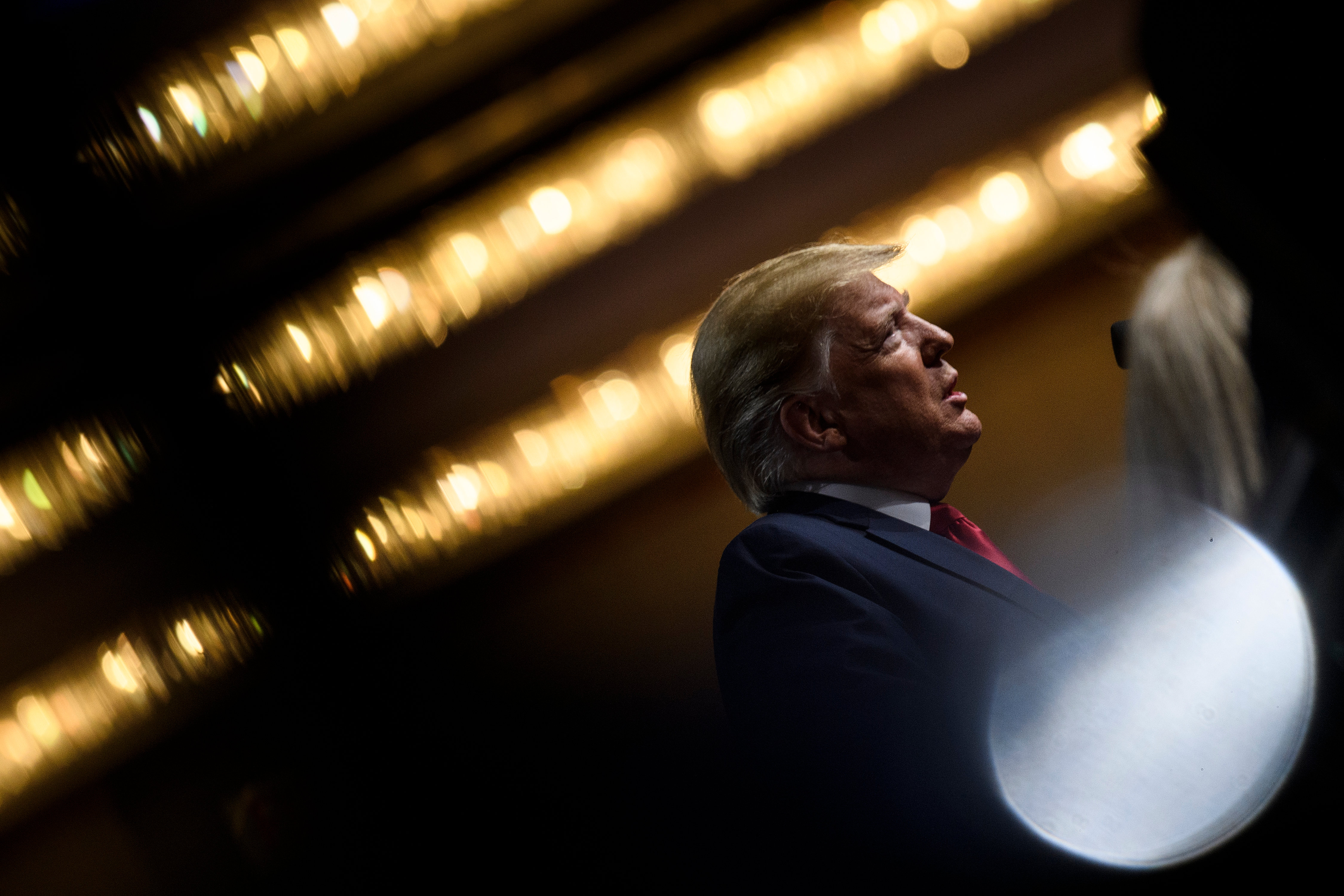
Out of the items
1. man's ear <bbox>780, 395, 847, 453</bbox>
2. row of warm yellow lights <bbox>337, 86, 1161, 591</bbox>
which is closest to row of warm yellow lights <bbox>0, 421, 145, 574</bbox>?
row of warm yellow lights <bbox>337, 86, 1161, 591</bbox>

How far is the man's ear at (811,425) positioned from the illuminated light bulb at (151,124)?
153 cm

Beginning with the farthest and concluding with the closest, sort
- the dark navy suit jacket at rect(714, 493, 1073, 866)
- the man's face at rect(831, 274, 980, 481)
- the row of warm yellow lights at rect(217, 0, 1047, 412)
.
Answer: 1. the row of warm yellow lights at rect(217, 0, 1047, 412)
2. the man's face at rect(831, 274, 980, 481)
3. the dark navy suit jacket at rect(714, 493, 1073, 866)

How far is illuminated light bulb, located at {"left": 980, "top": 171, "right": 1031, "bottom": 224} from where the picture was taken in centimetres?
196

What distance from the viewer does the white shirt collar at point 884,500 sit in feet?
3.78

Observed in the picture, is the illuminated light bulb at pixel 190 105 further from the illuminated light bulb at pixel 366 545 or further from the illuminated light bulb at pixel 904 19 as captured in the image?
the illuminated light bulb at pixel 904 19

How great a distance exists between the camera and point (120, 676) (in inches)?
74.2

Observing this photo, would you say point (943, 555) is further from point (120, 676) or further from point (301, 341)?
point (120, 676)

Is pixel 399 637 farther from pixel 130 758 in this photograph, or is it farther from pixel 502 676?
pixel 130 758

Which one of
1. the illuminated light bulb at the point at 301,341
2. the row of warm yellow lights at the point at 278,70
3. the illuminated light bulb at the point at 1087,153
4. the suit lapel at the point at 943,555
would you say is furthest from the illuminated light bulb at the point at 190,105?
the illuminated light bulb at the point at 1087,153

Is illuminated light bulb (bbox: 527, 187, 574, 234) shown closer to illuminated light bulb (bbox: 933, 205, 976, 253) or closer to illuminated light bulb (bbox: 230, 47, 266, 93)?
illuminated light bulb (bbox: 230, 47, 266, 93)

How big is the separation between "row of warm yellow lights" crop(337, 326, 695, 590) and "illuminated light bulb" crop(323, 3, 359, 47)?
893mm

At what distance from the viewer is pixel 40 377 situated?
70.7 inches

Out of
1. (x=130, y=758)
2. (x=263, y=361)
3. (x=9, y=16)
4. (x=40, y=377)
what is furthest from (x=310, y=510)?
(x=9, y=16)

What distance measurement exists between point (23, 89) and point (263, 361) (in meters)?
0.71
